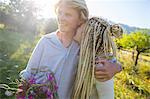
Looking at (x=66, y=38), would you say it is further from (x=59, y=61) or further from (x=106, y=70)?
(x=106, y=70)

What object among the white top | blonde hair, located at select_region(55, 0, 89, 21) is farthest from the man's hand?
blonde hair, located at select_region(55, 0, 89, 21)

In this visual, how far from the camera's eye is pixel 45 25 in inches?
1006

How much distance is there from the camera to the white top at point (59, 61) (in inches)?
72.1

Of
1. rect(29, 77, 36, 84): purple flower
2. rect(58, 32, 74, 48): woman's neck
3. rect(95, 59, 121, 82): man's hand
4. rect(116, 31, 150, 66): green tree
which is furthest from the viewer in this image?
rect(116, 31, 150, 66): green tree

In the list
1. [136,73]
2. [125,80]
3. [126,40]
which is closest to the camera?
[125,80]

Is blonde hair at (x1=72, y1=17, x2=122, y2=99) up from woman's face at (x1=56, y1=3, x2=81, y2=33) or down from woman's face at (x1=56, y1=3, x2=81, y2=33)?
down

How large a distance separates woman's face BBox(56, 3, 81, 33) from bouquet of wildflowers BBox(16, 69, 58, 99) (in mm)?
291

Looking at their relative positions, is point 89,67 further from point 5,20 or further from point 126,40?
point 5,20

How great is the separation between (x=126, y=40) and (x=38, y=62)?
23899 millimetres

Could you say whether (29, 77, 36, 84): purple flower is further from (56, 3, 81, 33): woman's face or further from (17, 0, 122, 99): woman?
(56, 3, 81, 33): woman's face

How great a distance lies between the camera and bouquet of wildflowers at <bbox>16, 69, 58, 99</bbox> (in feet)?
5.74

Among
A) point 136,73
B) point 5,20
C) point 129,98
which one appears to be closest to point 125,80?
point 129,98

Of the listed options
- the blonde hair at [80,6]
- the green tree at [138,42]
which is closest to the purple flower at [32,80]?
the blonde hair at [80,6]

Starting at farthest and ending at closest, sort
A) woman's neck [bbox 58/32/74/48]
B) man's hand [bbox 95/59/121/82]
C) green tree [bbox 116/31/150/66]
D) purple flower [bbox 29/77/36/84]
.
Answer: green tree [bbox 116/31/150/66] → woman's neck [bbox 58/32/74/48] → purple flower [bbox 29/77/36/84] → man's hand [bbox 95/59/121/82]
